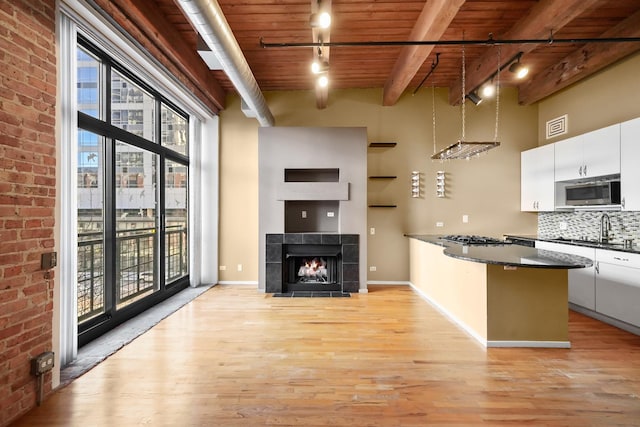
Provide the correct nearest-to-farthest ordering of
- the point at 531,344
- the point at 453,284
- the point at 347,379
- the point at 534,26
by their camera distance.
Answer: the point at 347,379 → the point at 531,344 → the point at 534,26 → the point at 453,284

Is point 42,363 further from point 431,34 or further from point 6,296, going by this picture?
point 431,34

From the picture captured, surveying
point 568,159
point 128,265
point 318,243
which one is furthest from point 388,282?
point 128,265

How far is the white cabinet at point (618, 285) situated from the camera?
316 centimetres

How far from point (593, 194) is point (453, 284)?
6.75 feet

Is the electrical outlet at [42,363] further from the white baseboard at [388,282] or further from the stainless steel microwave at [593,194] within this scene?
the stainless steel microwave at [593,194]

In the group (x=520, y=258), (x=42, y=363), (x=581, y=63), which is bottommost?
(x=42, y=363)

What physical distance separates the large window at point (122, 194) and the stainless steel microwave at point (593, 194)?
5430 millimetres

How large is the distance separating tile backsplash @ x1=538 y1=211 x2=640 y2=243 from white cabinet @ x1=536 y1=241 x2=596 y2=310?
54 cm

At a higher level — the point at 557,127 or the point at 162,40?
the point at 162,40

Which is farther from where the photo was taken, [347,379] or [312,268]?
[312,268]

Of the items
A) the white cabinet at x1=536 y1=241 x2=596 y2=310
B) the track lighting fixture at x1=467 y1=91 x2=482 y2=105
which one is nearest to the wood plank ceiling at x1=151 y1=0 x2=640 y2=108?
the track lighting fixture at x1=467 y1=91 x2=482 y2=105

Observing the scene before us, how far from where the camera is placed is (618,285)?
3.33 m

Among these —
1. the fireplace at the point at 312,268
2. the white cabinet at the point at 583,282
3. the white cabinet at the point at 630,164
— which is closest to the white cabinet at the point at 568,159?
the white cabinet at the point at 630,164

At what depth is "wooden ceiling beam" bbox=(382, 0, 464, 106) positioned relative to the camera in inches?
112
